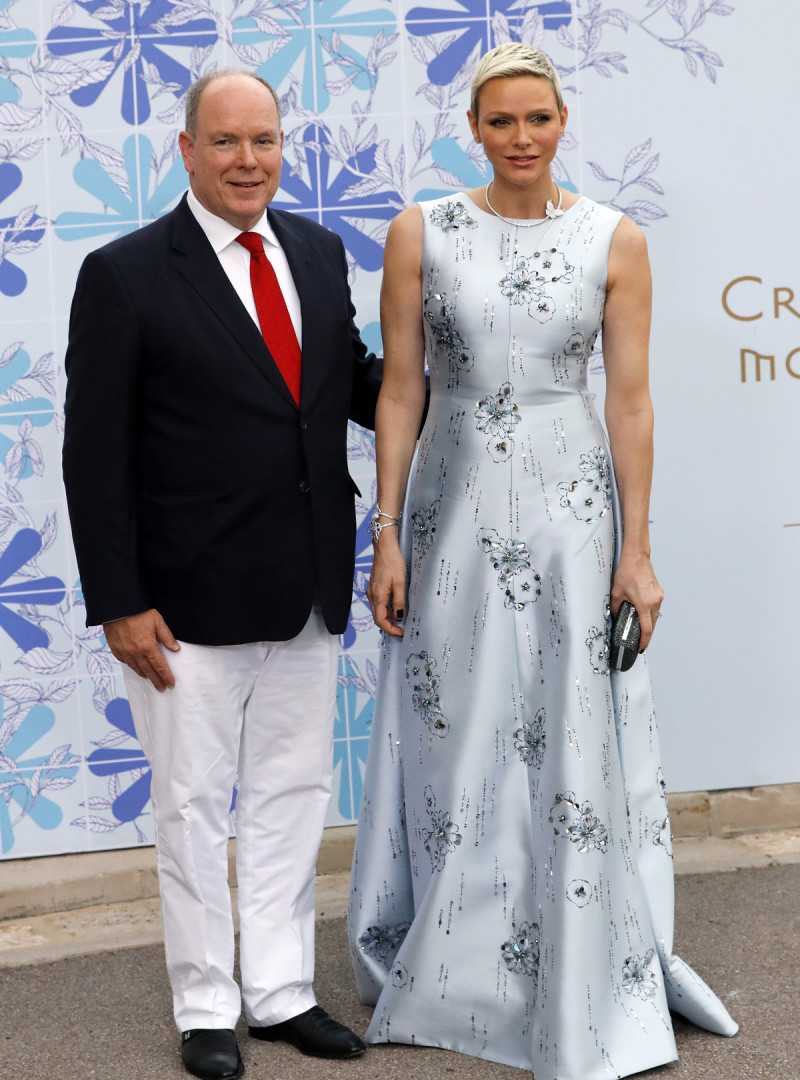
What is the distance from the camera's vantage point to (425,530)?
2.41 m

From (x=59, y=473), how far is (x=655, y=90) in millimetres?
1696

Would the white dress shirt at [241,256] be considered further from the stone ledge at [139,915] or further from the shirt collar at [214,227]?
the stone ledge at [139,915]

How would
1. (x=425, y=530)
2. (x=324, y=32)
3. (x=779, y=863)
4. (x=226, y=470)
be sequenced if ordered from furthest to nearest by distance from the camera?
1. (x=779, y=863)
2. (x=324, y=32)
3. (x=425, y=530)
4. (x=226, y=470)

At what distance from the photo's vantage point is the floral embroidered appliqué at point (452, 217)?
2.31 metres

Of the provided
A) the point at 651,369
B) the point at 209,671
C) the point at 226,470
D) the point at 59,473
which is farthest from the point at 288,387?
the point at 651,369

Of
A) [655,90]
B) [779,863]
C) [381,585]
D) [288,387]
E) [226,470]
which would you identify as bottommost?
[779,863]

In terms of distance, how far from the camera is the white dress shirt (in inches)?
89.7

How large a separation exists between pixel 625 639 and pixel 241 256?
961 mm

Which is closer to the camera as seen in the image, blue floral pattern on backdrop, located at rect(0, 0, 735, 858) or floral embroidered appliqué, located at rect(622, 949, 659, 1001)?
floral embroidered appliqué, located at rect(622, 949, 659, 1001)

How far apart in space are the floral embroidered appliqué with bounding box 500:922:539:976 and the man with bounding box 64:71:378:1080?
1.04 feet

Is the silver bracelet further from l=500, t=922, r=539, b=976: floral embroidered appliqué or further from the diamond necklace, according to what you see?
l=500, t=922, r=539, b=976: floral embroidered appliqué

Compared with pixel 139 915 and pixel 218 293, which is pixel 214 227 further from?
pixel 139 915

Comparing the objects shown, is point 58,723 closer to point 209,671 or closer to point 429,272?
point 209,671

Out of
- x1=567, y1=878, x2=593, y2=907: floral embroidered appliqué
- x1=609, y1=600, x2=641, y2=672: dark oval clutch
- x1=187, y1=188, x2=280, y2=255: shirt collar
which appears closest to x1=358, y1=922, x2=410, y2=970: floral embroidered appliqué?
x1=567, y1=878, x2=593, y2=907: floral embroidered appliqué
